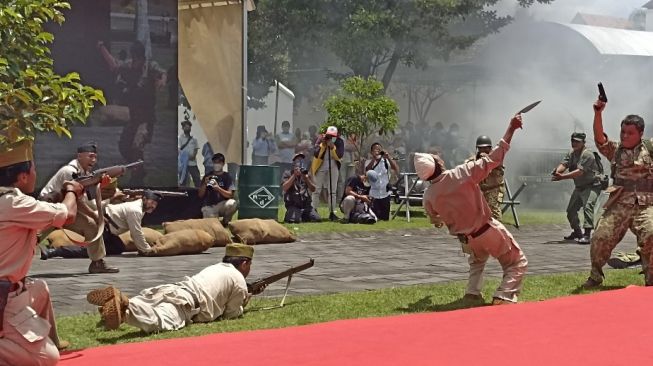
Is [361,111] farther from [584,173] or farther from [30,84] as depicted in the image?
[30,84]

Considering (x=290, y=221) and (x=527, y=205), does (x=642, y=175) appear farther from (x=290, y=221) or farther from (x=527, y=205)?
(x=527, y=205)

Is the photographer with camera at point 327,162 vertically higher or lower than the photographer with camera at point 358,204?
higher

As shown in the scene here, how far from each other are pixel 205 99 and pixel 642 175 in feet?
33.2

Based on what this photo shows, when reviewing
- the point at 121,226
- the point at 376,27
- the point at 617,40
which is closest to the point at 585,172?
the point at 121,226

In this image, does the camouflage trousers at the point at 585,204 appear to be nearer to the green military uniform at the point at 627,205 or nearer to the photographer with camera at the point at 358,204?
the photographer with camera at the point at 358,204

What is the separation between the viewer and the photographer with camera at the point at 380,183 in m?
18.3

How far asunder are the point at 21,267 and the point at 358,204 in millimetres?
12248

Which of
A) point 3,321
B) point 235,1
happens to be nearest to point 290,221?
point 235,1

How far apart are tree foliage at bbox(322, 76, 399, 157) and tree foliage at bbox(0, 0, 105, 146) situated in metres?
13.8

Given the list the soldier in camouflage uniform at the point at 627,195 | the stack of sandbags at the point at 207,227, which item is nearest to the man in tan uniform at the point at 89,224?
the stack of sandbags at the point at 207,227

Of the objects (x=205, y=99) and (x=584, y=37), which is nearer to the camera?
(x=205, y=99)

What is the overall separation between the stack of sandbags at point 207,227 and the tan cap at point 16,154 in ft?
26.0

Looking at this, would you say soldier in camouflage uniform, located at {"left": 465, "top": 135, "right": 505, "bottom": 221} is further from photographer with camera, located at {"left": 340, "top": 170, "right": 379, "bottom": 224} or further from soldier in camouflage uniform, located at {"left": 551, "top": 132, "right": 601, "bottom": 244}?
photographer with camera, located at {"left": 340, "top": 170, "right": 379, "bottom": 224}

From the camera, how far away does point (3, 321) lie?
5734 mm
